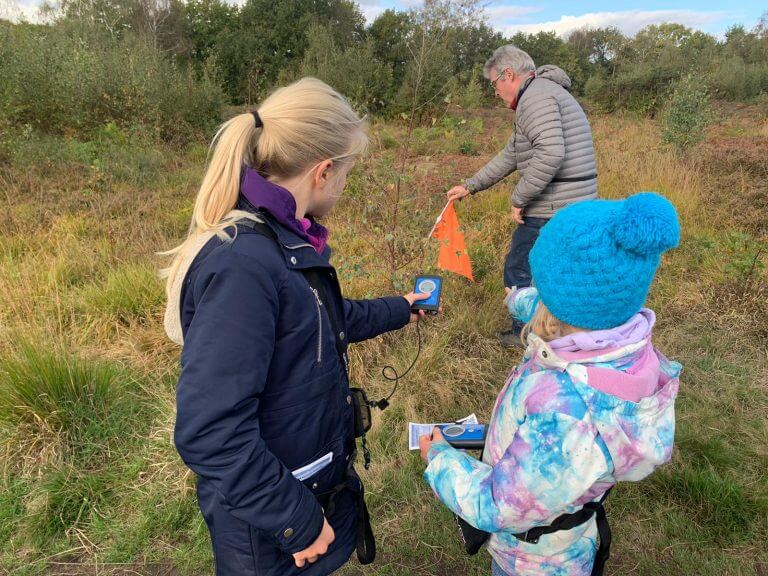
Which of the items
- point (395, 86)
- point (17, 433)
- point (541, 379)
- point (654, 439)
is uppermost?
point (395, 86)

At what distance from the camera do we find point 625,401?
45.8 inches

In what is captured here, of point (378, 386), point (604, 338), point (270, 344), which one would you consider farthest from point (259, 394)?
point (378, 386)

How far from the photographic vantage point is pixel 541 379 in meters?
1.20

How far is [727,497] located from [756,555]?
259 mm

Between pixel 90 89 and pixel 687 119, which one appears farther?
pixel 90 89

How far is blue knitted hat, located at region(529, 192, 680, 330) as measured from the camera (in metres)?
1.05

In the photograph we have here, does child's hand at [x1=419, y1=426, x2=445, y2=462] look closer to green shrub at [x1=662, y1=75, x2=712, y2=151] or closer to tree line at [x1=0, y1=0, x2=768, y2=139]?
tree line at [x1=0, y1=0, x2=768, y2=139]

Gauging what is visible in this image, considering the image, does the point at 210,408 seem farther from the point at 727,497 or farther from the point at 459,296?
the point at 459,296

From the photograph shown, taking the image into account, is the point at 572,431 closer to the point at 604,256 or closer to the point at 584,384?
the point at 584,384

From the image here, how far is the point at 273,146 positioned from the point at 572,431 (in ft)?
3.32

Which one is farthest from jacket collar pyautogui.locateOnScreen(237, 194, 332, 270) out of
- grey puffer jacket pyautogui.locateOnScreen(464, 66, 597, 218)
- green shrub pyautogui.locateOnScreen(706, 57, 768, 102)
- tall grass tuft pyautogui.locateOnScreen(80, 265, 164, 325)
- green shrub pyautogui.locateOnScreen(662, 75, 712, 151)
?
green shrub pyautogui.locateOnScreen(706, 57, 768, 102)

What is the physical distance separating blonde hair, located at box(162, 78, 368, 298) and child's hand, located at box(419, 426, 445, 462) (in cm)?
80

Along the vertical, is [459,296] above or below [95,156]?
below

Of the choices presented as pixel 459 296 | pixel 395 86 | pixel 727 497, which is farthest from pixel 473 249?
pixel 395 86
